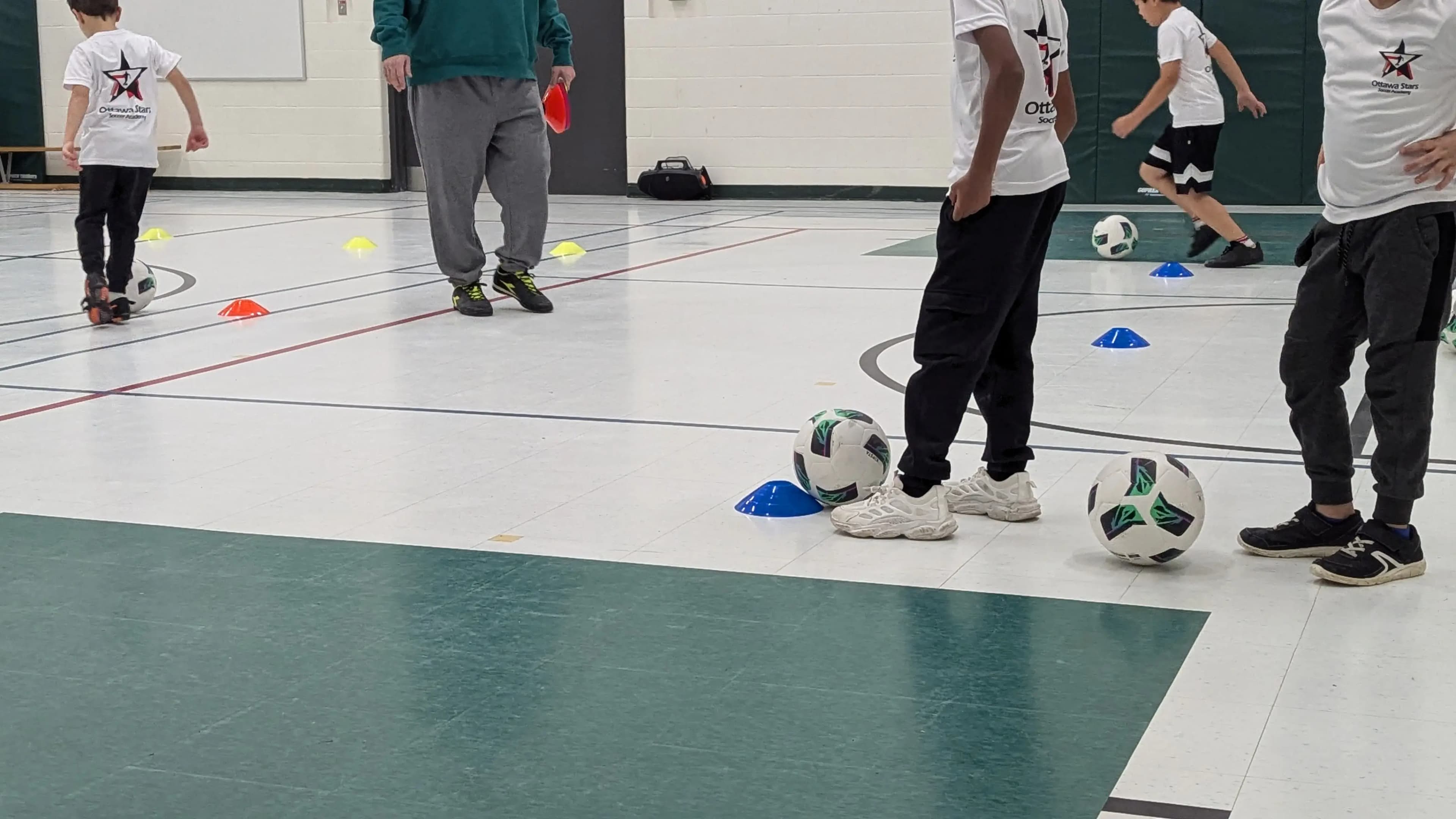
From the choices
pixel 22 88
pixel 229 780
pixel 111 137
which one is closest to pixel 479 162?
pixel 111 137

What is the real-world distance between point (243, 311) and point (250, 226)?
5.70 metres

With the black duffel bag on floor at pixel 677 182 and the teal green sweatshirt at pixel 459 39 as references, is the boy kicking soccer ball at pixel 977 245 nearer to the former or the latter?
the teal green sweatshirt at pixel 459 39

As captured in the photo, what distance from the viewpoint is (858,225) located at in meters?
→ 13.3

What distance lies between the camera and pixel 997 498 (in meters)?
4.14

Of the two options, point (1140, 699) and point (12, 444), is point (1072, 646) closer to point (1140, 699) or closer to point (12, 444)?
point (1140, 699)

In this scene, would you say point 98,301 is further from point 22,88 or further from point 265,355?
point 22,88

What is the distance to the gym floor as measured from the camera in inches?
100

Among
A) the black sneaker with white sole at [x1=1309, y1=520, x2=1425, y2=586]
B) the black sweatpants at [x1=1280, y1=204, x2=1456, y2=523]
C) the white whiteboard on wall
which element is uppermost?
the white whiteboard on wall

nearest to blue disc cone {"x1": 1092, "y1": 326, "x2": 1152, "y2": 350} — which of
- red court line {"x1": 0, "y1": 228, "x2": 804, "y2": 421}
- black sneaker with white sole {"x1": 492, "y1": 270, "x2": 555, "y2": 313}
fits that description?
black sneaker with white sole {"x1": 492, "y1": 270, "x2": 555, "y2": 313}

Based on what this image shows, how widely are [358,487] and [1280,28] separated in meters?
12.3

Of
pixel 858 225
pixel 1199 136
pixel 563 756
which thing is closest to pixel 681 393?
pixel 563 756

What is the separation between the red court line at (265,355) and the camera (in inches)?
222

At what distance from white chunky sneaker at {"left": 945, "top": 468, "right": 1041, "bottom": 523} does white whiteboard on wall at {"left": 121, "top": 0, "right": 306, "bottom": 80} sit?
593 inches

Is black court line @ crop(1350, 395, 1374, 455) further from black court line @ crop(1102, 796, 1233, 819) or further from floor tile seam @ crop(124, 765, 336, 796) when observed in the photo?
floor tile seam @ crop(124, 765, 336, 796)
